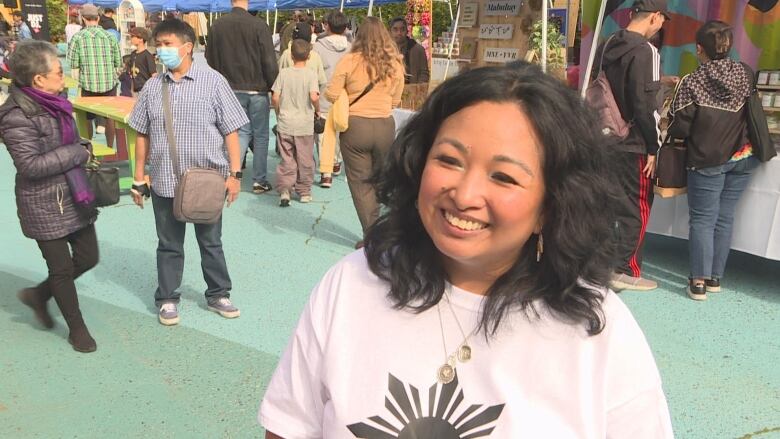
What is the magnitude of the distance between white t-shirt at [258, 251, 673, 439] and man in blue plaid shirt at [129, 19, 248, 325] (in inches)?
108

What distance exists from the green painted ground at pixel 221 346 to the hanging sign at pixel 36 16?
1398 centimetres

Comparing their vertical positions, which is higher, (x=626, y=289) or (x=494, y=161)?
(x=494, y=161)

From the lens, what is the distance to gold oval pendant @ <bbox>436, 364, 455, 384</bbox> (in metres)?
1.26

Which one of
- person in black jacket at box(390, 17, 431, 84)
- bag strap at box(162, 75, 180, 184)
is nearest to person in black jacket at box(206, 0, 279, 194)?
person in black jacket at box(390, 17, 431, 84)

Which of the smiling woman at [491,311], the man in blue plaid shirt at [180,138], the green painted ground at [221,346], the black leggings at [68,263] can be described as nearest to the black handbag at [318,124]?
the green painted ground at [221,346]

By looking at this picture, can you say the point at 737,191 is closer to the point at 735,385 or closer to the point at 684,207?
the point at 684,207

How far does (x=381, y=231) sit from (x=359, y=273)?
123mm

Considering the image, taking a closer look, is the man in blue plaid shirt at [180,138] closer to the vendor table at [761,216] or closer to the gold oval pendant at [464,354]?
the gold oval pendant at [464,354]

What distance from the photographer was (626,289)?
15.8 feet

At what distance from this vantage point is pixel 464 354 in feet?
4.14

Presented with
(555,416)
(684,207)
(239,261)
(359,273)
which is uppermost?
(359,273)

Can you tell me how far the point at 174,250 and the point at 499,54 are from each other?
5.47 meters

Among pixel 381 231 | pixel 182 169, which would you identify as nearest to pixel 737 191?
pixel 182 169

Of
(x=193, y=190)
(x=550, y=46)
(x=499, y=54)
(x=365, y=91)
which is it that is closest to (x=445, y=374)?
(x=193, y=190)
